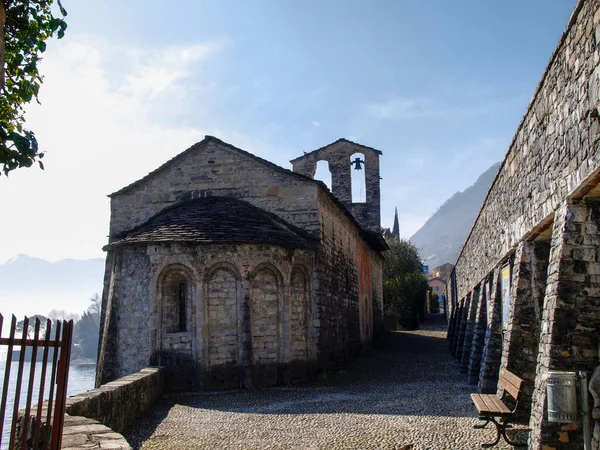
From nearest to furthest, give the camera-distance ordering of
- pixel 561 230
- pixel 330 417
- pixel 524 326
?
pixel 561 230
pixel 524 326
pixel 330 417

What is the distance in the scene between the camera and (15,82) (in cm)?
641

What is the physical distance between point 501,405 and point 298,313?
20.0ft

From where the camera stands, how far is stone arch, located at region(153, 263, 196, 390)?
10672mm

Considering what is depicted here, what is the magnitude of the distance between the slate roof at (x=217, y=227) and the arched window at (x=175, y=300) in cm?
84

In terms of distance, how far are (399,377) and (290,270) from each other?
3.52 meters

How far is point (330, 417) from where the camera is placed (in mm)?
7801

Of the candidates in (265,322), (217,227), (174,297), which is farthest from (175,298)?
(265,322)

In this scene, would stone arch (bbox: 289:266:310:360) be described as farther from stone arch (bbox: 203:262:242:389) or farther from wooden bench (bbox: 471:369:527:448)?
wooden bench (bbox: 471:369:527:448)

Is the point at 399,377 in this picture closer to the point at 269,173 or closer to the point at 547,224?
the point at 269,173

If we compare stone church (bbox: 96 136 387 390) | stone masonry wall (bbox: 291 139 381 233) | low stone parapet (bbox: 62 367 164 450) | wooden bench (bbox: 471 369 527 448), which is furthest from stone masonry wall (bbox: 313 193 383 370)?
wooden bench (bbox: 471 369 527 448)

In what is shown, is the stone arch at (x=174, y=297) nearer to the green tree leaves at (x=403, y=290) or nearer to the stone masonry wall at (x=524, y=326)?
the stone masonry wall at (x=524, y=326)

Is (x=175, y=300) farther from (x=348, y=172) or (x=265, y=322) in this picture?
(x=348, y=172)

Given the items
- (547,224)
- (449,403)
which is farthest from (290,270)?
(547,224)

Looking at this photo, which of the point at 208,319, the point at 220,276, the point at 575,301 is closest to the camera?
the point at 575,301
